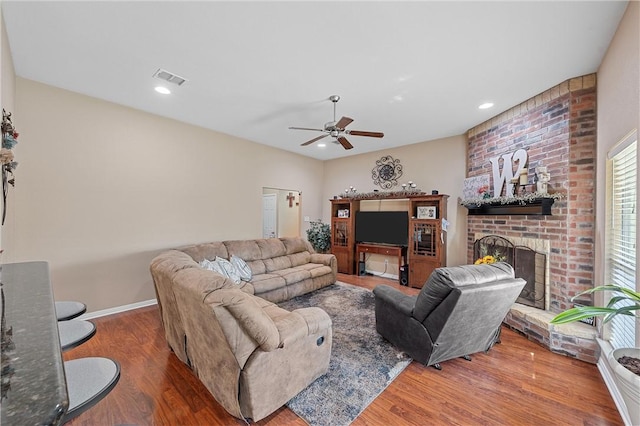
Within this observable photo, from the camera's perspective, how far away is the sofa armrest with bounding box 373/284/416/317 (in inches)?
97.1

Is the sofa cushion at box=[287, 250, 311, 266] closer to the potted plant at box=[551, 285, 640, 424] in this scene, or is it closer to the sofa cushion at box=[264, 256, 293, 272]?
the sofa cushion at box=[264, 256, 293, 272]

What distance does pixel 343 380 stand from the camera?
7.07 feet

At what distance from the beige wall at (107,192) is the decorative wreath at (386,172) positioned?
123 inches

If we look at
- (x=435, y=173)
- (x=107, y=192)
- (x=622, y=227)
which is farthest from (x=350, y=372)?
(x=435, y=173)

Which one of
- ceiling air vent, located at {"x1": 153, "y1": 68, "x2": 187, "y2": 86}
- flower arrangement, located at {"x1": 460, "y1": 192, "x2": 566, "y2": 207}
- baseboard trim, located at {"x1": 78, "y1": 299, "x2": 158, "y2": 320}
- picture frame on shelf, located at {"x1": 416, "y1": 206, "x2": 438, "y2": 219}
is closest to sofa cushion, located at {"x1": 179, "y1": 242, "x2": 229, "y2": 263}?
baseboard trim, located at {"x1": 78, "y1": 299, "x2": 158, "y2": 320}

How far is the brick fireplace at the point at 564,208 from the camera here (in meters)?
2.70

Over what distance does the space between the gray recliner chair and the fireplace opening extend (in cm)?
111

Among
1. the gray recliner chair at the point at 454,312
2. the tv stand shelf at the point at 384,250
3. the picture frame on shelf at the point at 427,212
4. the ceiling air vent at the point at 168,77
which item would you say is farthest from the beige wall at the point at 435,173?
the ceiling air vent at the point at 168,77

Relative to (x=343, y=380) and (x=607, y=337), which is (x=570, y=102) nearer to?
(x=607, y=337)

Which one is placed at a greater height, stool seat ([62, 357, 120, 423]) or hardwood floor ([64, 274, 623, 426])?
stool seat ([62, 357, 120, 423])

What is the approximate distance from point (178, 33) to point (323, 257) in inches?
151

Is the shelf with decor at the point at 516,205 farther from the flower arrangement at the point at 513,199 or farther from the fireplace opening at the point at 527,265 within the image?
the fireplace opening at the point at 527,265

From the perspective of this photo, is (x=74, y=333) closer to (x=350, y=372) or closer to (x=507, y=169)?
(x=350, y=372)

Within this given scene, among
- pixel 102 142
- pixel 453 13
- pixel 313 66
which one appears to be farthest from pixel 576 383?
pixel 102 142
